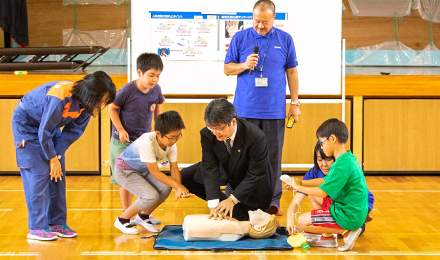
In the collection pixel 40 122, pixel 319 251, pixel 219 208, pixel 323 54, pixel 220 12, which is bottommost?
pixel 319 251

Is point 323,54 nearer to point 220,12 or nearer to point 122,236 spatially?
point 220,12

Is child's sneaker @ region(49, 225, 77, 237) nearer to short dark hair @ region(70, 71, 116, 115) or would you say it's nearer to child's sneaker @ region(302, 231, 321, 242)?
short dark hair @ region(70, 71, 116, 115)

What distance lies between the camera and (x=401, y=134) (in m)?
4.72

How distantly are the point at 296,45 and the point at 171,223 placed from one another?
204cm

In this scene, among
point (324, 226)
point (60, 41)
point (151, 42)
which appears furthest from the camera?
point (60, 41)

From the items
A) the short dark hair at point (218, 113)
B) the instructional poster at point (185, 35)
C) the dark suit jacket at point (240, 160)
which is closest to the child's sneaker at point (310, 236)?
the dark suit jacket at point (240, 160)

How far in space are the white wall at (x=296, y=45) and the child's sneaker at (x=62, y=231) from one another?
178cm

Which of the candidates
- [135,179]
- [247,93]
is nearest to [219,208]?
[135,179]

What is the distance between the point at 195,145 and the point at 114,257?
2294mm

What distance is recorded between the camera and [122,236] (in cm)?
290

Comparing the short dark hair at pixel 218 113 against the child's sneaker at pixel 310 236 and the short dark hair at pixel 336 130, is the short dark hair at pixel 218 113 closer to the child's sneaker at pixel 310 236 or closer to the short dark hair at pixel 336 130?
the short dark hair at pixel 336 130

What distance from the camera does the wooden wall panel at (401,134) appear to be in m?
4.70

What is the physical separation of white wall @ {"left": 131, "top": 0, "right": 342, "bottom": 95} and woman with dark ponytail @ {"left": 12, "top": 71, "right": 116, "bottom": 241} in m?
1.59

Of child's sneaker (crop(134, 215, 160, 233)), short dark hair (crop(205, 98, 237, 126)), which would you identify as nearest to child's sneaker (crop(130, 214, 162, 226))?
child's sneaker (crop(134, 215, 160, 233))
